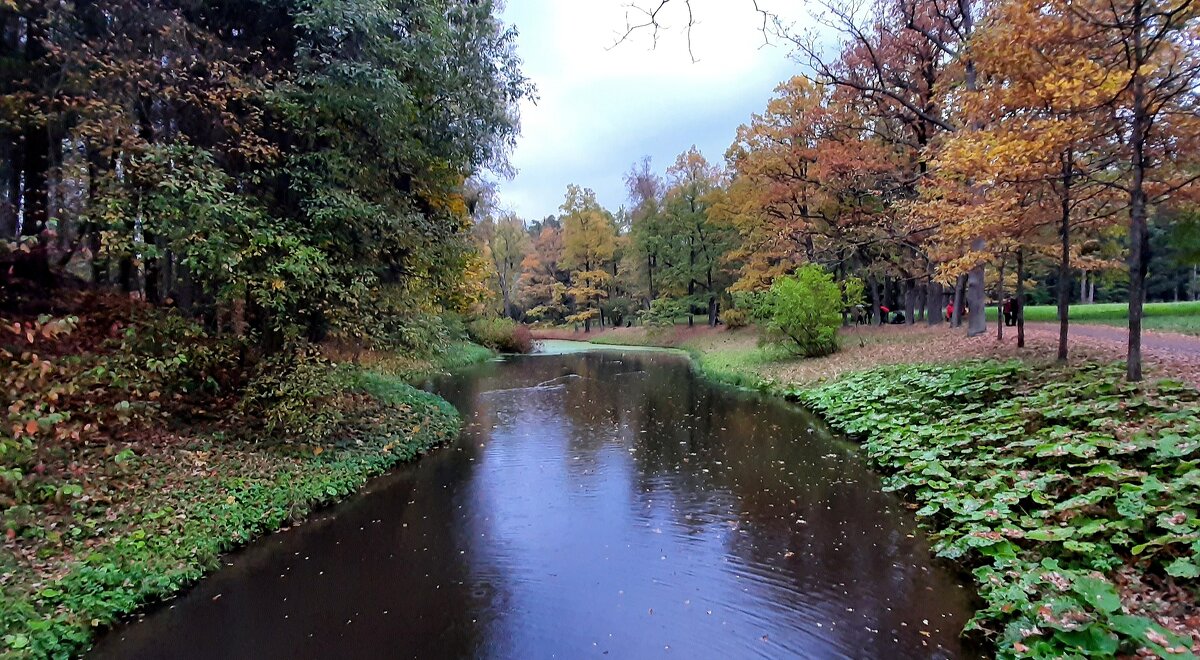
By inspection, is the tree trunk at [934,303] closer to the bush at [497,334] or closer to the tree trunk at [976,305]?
the tree trunk at [976,305]

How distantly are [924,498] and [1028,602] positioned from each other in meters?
2.58

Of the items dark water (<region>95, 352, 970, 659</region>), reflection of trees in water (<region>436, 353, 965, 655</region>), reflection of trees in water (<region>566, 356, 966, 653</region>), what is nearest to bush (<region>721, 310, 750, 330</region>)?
reflection of trees in water (<region>436, 353, 965, 655</region>)

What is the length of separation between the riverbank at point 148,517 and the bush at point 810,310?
1090cm

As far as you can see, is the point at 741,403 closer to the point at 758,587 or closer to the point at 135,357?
the point at 758,587

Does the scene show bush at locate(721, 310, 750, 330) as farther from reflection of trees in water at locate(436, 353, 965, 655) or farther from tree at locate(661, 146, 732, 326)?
reflection of trees in water at locate(436, 353, 965, 655)

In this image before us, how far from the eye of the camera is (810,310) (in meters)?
15.4

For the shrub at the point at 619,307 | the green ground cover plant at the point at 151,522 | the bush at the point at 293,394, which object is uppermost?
the shrub at the point at 619,307

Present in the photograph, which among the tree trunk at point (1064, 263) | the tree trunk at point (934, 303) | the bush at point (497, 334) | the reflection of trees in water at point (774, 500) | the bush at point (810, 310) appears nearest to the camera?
the reflection of trees in water at point (774, 500)

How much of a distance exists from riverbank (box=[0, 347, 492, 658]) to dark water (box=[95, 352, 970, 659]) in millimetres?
251

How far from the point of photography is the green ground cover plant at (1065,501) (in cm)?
347

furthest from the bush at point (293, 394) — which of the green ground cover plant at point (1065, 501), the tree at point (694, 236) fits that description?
Result: the tree at point (694, 236)

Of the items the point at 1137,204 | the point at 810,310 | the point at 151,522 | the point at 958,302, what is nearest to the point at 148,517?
the point at 151,522

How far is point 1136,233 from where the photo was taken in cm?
651

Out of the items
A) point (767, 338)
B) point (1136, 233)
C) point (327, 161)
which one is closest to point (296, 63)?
point (327, 161)
